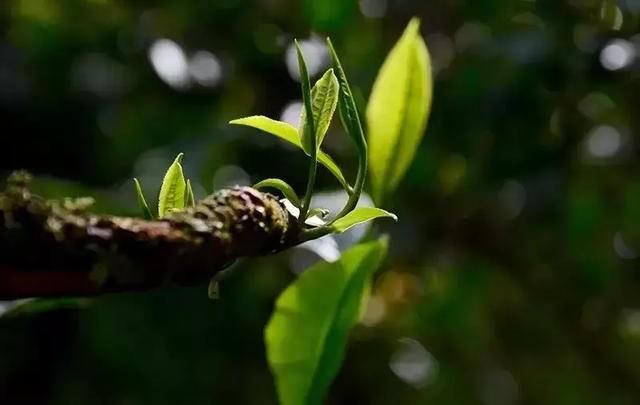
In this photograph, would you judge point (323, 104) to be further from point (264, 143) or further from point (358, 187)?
point (264, 143)

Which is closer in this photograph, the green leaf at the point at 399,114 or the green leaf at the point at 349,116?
the green leaf at the point at 349,116

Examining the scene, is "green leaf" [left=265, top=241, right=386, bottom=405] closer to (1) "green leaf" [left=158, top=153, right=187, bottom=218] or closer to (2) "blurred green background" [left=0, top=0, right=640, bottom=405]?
(1) "green leaf" [left=158, top=153, right=187, bottom=218]

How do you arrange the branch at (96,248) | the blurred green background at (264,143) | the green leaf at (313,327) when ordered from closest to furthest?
the branch at (96,248) < the green leaf at (313,327) < the blurred green background at (264,143)

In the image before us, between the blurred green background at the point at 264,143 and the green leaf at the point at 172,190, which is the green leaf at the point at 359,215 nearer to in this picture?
the green leaf at the point at 172,190

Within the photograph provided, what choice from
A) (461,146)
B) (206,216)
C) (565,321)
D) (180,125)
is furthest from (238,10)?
(206,216)

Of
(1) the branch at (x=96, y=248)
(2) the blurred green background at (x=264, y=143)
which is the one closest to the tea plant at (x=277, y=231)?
(1) the branch at (x=96, y=248)

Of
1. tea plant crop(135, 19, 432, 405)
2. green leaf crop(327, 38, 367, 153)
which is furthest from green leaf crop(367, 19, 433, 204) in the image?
green leaf crop(327, 38, 367, 153)
